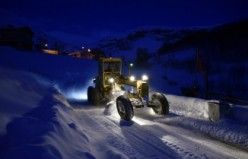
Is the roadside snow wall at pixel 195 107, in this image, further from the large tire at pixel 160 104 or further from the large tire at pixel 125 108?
the large tire at pixel 125 108

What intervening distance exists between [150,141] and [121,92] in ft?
20.7

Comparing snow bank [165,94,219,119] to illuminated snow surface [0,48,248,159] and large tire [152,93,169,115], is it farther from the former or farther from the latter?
large tire [152,93,169,115]

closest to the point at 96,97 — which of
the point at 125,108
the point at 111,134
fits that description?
the point at 125,108

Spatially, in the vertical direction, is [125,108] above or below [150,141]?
above

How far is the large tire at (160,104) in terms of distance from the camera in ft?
40.3

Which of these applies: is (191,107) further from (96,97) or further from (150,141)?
(96,97)

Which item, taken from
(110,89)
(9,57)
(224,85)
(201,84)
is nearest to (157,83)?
(201,84)

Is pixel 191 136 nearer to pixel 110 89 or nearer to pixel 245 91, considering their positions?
pixel 110 89

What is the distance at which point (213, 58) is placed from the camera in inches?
2251

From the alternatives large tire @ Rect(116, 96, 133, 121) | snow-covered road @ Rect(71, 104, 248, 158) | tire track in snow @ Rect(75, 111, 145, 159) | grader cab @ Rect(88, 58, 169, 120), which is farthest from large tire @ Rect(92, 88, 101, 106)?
snow-covered road @ Rect(71, 104, 248, 158)

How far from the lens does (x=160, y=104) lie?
40.8ft

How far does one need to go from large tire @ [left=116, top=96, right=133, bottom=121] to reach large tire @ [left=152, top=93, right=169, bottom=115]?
6.62 feet

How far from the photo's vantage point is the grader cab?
11.6 meters

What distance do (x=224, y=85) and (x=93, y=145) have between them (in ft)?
113
